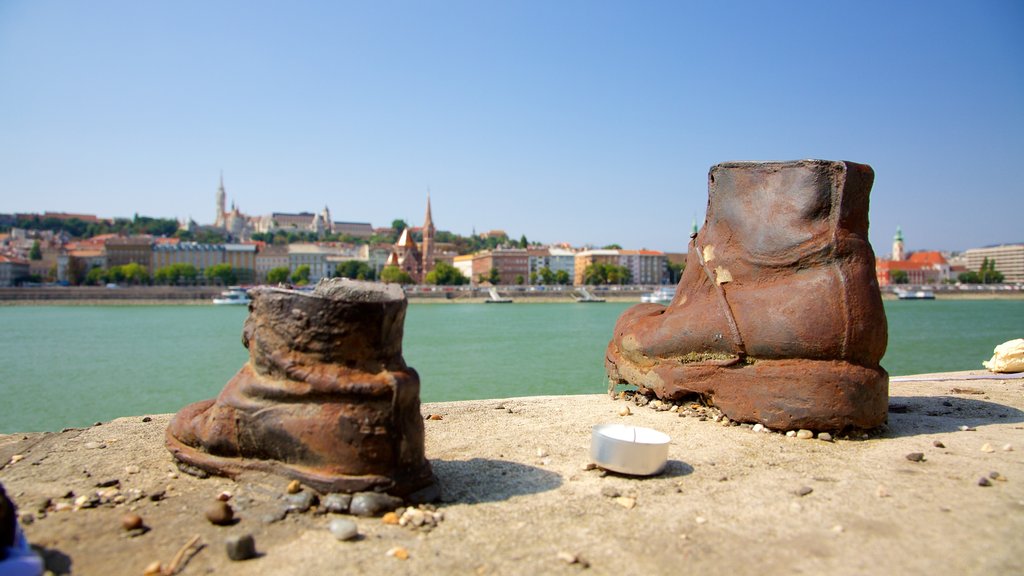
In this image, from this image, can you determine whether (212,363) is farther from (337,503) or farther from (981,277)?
(981,277)

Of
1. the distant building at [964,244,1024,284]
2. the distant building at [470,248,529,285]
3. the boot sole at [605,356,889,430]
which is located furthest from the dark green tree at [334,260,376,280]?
the distant building at [964,244,1024,284]

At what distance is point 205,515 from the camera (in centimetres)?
337

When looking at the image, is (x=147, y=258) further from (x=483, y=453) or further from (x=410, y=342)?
(x=483, y=453)

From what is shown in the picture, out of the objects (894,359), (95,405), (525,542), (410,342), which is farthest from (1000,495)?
(410,342)

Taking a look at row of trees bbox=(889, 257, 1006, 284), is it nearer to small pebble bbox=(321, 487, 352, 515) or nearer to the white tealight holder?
the white tealight holder

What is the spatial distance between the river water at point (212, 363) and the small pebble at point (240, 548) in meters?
11.2

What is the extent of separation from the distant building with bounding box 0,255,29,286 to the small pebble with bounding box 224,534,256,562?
5180 inches

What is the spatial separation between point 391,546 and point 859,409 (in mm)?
3606

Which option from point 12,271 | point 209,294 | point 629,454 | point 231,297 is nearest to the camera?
point 629,454

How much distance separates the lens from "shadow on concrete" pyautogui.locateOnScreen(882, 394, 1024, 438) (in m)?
5.45

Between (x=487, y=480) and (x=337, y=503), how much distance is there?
0.97 meters

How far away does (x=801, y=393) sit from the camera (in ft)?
16.6

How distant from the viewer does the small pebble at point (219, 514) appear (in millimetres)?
3262

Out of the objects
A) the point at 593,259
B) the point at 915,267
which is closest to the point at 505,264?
the point at 593,259
